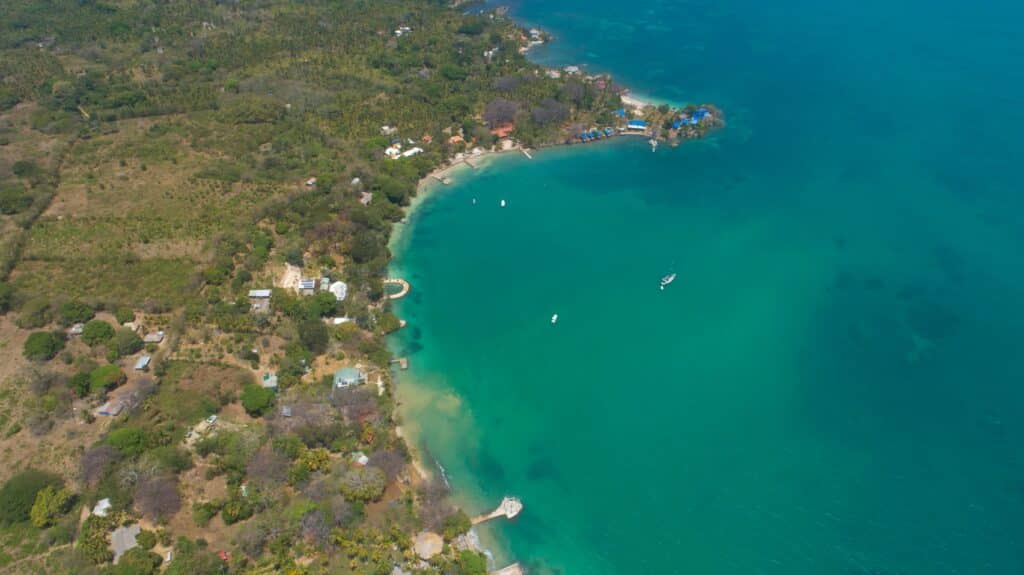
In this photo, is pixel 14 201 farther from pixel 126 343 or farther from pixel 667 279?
pixel 667 279

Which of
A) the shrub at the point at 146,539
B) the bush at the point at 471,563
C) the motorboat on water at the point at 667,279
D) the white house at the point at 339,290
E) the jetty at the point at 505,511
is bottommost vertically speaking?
the jetty at the point at 505,511

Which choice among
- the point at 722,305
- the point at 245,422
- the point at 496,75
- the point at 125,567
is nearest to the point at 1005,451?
the point at 722,305

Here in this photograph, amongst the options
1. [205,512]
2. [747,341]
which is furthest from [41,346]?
[747,341]

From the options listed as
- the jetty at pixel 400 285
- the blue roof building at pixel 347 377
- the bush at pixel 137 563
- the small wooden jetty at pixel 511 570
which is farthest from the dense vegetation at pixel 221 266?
the small wooden jetty at pixel 511 570

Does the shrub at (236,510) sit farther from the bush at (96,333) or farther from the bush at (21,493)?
the bush at (96,333)

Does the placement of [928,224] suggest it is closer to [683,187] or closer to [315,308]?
[683,187]
